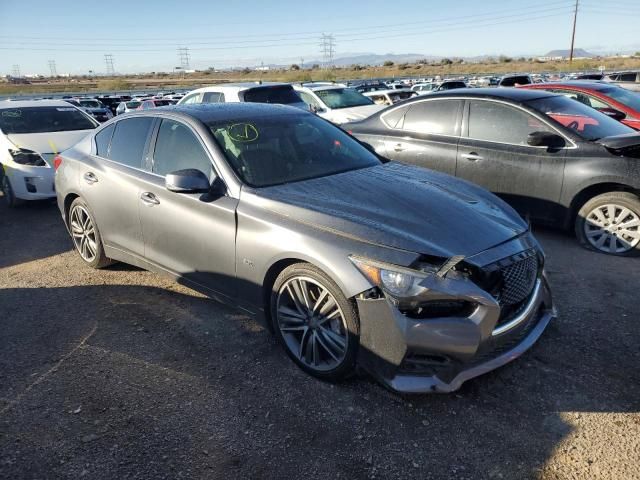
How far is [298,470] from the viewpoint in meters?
2.47

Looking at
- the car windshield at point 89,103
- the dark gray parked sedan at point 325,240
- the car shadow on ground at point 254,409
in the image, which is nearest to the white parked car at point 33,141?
the dark gray parked sedan at point 325,240

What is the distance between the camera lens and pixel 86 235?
5133mm

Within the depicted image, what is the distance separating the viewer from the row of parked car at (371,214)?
272 centimetres

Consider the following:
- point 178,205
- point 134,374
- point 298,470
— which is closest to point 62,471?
point 134,374

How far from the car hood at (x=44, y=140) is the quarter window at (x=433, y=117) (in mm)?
4859

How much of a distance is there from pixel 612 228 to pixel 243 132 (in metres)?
3.85

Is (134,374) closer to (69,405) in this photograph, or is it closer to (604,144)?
(69,405)

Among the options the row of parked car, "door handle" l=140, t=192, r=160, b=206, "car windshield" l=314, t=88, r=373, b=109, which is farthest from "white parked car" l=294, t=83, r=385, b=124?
"door handle" l=140, t=192, r=160, b=206

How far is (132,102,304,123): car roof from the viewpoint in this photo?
4047 millimetres

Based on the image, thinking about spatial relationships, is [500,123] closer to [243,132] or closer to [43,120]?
[243,132]

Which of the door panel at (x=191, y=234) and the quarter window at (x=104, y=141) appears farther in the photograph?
the quarter window at (x=104, y=141)

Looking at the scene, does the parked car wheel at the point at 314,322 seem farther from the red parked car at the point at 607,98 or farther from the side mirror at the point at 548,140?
the red parked car at the point at 607,98

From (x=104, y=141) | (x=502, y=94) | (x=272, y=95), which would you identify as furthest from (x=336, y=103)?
(x=104, y=141)

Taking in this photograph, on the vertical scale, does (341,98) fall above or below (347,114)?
above
